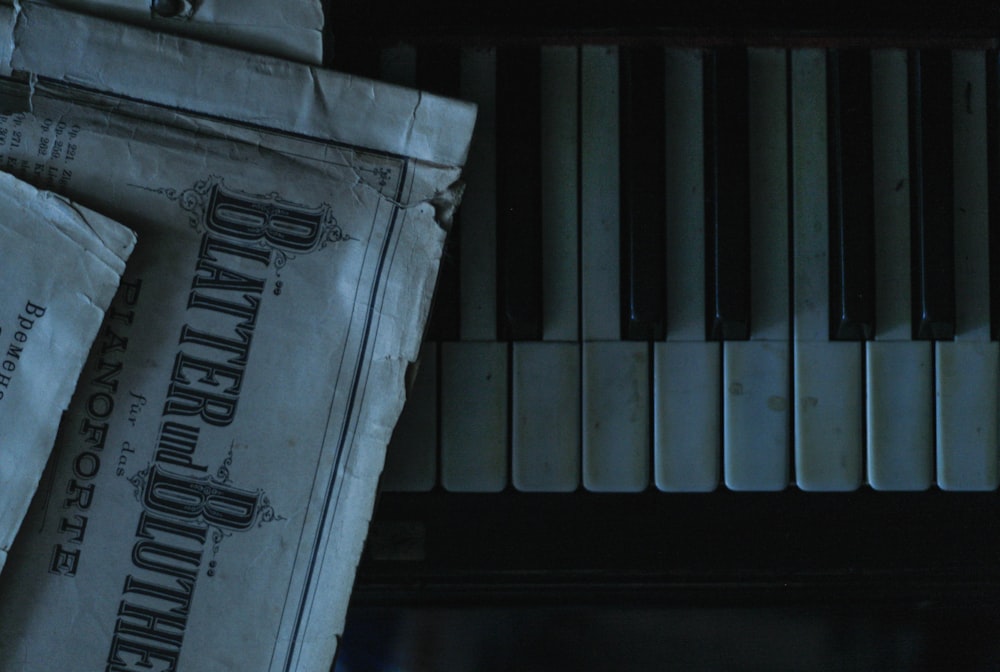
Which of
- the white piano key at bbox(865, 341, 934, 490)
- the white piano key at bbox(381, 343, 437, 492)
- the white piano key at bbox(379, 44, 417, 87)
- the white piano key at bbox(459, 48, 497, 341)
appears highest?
the white piano key at bbox(379, 44, 417, 87)

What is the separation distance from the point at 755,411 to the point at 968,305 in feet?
0.53

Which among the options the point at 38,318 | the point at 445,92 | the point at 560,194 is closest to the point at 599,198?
the point at 560,194

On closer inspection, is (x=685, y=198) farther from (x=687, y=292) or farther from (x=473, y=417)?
(x=473, y=417)

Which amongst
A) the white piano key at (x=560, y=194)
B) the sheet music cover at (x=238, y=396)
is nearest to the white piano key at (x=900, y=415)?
the white piano key at (x=560, y=194)

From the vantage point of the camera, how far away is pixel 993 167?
0.51 m

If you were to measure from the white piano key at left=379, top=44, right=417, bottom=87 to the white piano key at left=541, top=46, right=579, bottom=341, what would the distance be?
0.29 ft

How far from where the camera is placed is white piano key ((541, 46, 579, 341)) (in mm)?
509

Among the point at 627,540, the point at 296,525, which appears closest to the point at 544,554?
the point at 627,540

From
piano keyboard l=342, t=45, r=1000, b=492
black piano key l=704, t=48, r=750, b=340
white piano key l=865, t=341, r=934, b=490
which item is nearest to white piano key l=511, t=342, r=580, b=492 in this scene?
piano keyboard l=342, t=45, r=1000, b=492

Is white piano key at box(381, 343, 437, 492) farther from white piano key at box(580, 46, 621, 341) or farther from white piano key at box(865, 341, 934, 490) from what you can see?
white piano key at box(865, 341, 934, 490)

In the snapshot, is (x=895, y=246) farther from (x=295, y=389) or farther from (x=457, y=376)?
(x=295, y=389)

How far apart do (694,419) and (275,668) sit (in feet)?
1.06

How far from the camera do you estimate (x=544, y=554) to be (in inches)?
20.5

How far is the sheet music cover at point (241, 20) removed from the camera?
0.48 meters
